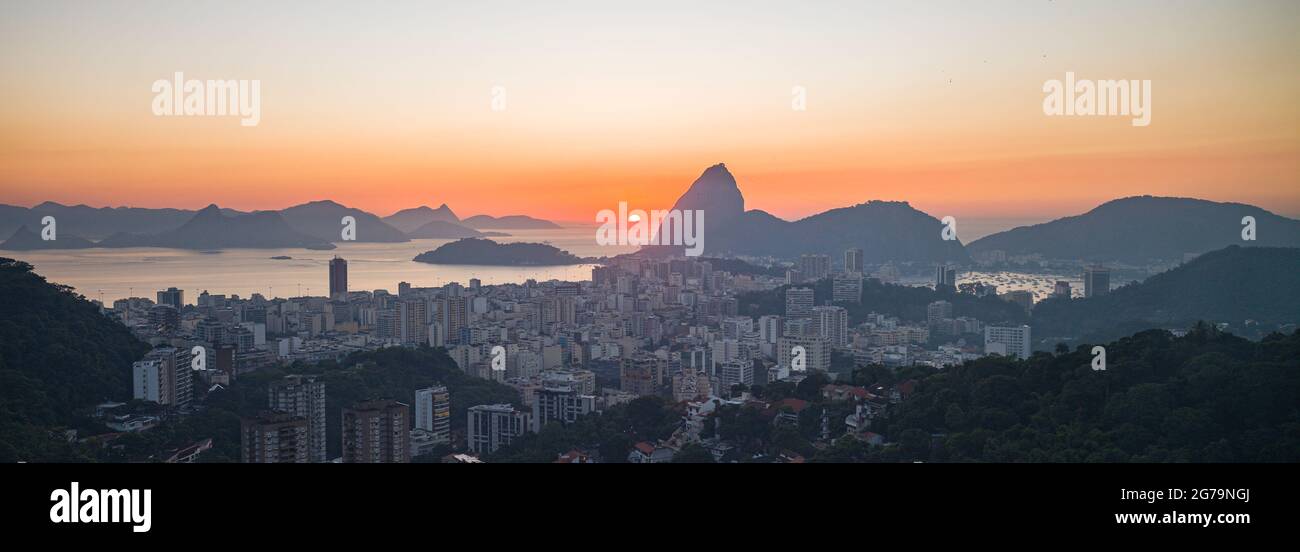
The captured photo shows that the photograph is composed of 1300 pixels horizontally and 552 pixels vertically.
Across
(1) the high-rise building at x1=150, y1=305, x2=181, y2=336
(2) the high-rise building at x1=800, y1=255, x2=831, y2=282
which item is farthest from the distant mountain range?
(2) the high-rise building at x1=800, y1=255, x2=831, y2=282

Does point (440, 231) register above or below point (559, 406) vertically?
above

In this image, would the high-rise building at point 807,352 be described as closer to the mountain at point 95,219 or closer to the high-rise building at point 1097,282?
the high-rise building at point 1097,282

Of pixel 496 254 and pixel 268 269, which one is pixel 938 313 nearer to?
pixel 496 254

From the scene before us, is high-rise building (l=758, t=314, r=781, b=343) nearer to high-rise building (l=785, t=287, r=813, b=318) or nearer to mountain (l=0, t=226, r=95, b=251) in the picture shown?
high-rise building (l=785, t=287, r=813, b=318)

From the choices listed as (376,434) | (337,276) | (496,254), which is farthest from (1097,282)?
(496,254)
